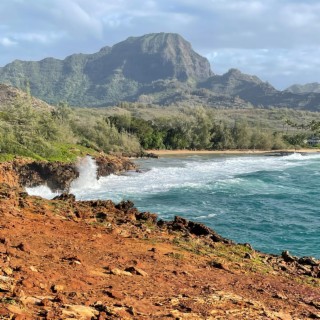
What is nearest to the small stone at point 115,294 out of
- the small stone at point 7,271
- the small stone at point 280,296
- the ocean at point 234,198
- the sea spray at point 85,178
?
the small stone at point 7,271

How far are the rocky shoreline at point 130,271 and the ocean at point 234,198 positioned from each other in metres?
7.88

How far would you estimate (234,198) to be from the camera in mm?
34062

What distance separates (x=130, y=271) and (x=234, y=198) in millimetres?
24593

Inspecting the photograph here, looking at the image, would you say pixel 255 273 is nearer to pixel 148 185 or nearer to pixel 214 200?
pixel 214 200

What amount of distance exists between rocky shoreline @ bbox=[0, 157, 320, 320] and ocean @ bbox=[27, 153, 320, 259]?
788 centimetres

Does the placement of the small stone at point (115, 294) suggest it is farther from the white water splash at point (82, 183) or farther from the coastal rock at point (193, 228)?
the white water splash at point (82, 183)

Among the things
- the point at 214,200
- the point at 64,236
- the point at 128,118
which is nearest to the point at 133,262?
the point at 64,236

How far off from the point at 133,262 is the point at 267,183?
34326 millimetres

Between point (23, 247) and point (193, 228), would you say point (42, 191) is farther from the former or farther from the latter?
point (23, 247)

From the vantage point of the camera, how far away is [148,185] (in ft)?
130

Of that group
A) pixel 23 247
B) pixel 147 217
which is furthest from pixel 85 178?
pixel 23 247

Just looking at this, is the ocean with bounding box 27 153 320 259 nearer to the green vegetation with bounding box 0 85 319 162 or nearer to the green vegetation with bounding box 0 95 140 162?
the green vegetation with bounding box 0 95 140 162

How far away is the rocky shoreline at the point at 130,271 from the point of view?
798 cm

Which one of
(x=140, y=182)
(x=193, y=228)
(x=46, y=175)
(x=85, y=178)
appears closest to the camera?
(x=193, y=228)
